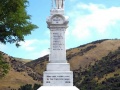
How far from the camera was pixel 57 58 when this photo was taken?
22062 millimetres

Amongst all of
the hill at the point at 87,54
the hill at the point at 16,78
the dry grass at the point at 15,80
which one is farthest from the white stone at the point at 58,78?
the hill at the point at 87,54

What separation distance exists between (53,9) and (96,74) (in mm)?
99823

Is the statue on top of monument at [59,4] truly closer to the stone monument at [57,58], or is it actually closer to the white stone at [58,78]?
the stone monument at [57,58]

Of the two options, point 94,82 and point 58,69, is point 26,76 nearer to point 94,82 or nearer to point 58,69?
point 94,82

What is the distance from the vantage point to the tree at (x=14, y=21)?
2317 cm

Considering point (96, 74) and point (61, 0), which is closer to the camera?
point (61, 0)

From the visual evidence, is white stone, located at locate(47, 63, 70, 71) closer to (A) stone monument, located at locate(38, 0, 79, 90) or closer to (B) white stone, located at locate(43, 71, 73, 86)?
(A) stone monument, located at locate(38, 0, 79, 90)

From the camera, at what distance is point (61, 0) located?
75.2 ft

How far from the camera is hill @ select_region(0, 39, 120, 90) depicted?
11344 cm

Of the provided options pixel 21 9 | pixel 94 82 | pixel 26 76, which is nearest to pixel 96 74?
pixel 94 82

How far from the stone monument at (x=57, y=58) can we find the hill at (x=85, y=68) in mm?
67747

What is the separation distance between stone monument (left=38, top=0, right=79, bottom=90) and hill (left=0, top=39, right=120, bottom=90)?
2667 inches

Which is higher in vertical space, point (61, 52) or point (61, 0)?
point (61, 0)

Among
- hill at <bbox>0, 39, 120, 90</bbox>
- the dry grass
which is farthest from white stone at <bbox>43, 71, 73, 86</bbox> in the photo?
the dry grass
